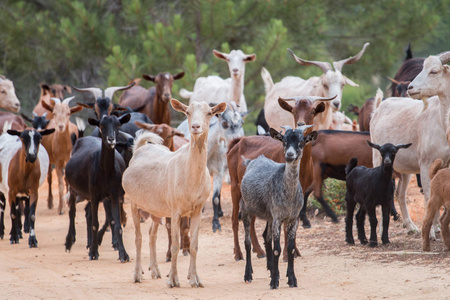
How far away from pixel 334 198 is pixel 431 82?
4.30m

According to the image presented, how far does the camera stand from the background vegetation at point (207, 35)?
62.4 feet

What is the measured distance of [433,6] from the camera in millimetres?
21141

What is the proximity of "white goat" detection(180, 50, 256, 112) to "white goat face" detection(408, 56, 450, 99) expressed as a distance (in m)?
5.54

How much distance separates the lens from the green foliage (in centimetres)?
1313

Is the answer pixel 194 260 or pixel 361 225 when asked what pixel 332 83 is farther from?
pixel 194 260

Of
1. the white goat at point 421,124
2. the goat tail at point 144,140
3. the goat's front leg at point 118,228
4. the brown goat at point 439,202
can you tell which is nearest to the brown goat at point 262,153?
the white goat at point 421,124

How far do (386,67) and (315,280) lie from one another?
47.9 ft

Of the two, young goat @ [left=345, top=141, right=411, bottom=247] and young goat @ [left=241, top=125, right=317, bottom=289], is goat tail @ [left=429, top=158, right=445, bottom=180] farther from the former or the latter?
young goat @ [left=241, top=125, right=317, bottom=289]

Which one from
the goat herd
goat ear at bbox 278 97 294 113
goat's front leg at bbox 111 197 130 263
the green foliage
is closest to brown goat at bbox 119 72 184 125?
the goat herd

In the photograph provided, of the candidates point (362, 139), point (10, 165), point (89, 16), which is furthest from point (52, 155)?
point (362, 139)

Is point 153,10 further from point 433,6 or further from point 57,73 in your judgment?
point 433,6

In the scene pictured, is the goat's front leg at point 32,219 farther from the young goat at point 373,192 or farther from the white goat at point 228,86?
the young goat at point 373,192

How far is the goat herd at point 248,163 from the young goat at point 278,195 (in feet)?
0.05

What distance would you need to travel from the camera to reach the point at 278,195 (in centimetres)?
779
